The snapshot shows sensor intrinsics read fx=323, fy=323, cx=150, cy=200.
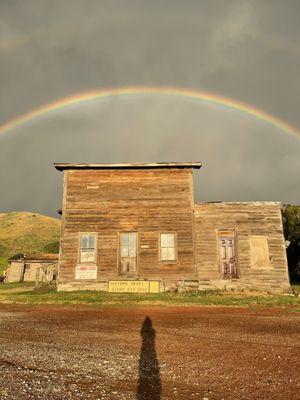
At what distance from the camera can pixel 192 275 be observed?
58.0ft

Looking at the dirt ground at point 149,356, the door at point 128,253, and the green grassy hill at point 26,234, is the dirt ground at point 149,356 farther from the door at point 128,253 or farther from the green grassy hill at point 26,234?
the green grassy hill at point 26,234

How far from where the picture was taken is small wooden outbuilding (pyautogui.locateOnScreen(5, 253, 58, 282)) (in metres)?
35.7

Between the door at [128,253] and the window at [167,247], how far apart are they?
152cm

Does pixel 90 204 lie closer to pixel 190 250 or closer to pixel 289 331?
pixel 190 250

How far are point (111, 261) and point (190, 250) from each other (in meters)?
4.45

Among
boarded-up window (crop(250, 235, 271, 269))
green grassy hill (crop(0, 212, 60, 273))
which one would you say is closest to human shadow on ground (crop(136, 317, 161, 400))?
boarded-up window (crop(250, 235, 271, 269))

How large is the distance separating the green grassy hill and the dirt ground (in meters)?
42.6

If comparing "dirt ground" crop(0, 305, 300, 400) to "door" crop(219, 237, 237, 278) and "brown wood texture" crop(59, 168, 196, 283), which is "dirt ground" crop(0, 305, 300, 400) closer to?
"brown wood texture" crop(59, 168, 196, 283)

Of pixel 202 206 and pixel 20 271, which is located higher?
pixel 202 206

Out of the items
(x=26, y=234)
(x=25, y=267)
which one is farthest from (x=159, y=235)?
(x=26, y=234)

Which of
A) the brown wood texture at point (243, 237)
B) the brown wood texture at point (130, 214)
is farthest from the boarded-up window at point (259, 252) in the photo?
the brown wood texture at point (130, 214)

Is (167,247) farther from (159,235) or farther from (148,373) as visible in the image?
(148,373)

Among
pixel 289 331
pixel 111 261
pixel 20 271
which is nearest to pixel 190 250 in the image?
pixel 111 261

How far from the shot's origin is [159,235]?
18125 millimetres
